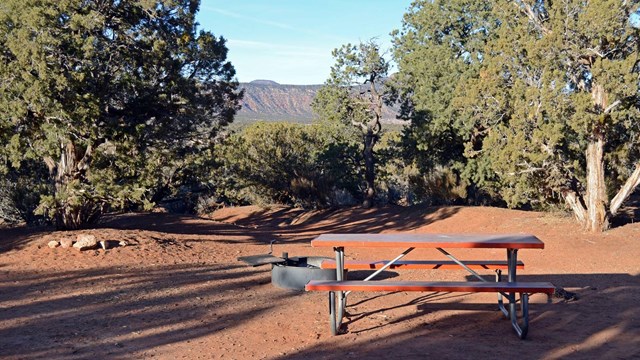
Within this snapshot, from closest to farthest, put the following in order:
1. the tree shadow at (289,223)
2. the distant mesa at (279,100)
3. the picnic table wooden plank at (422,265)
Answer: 1. the picnic table wooden plank at (422,265)
2. the tree shadow at (289,223)
3. the distant mesa at (279,100)

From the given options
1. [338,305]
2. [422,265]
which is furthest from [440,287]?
[422,265]

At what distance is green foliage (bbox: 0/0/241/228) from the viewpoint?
36.0 ft

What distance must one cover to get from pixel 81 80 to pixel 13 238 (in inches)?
137

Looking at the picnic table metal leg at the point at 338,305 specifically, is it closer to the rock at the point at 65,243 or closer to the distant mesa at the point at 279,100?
the rock at the point at 65,243

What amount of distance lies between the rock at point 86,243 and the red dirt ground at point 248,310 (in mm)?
155

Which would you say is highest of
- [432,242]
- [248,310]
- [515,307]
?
[432,242]

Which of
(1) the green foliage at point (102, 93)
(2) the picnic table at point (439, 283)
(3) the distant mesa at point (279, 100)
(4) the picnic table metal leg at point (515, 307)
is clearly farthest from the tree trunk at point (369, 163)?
(3) the distant mesa at point (279, 100)

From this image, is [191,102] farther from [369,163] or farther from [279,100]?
[279,100]

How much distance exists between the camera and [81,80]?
1112 cm

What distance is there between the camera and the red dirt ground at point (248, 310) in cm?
550

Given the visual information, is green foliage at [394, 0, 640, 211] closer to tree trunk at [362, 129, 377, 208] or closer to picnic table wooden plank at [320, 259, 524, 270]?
tree trunk at [362, 129, 377, 208]

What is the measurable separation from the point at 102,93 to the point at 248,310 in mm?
6656

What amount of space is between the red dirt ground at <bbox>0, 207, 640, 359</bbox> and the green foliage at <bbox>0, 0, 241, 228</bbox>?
133cm

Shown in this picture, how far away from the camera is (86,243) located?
34.9 feet
